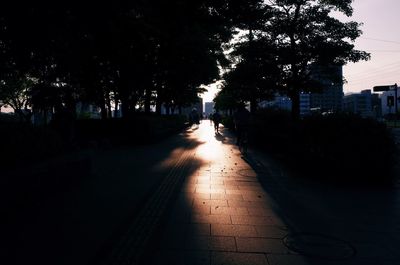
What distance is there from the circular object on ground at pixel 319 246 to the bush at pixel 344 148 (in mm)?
3751

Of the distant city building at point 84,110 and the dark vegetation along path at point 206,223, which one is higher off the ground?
the distant city building at point 84,110

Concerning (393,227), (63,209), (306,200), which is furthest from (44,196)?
(393,227)

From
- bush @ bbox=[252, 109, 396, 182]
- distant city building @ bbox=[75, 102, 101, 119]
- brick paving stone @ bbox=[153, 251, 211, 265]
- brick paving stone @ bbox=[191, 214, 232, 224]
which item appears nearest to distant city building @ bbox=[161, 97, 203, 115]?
distant city building @ bbox=[75, 102, 101, 119]

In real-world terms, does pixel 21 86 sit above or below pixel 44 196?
above

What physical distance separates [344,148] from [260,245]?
14.7 ft

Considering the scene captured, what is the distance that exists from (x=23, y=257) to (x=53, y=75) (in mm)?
16706

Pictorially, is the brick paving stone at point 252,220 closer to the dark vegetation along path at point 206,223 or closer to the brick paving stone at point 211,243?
the dark vegetation along path at point 206,223

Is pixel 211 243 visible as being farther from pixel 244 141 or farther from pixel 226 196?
pixel 244 141

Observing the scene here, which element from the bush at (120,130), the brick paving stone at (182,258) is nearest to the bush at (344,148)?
the brick paving stone at (182,258)

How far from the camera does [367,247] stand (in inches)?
171

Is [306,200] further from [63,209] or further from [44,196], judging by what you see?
[44,196]

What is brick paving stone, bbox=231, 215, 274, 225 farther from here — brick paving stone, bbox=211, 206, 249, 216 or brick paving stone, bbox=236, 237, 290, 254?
brick paving stone, bbox=236, 237, 290, 254

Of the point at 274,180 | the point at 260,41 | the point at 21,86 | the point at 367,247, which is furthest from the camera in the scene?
the point at 21,86

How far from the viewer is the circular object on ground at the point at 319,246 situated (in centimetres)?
411
